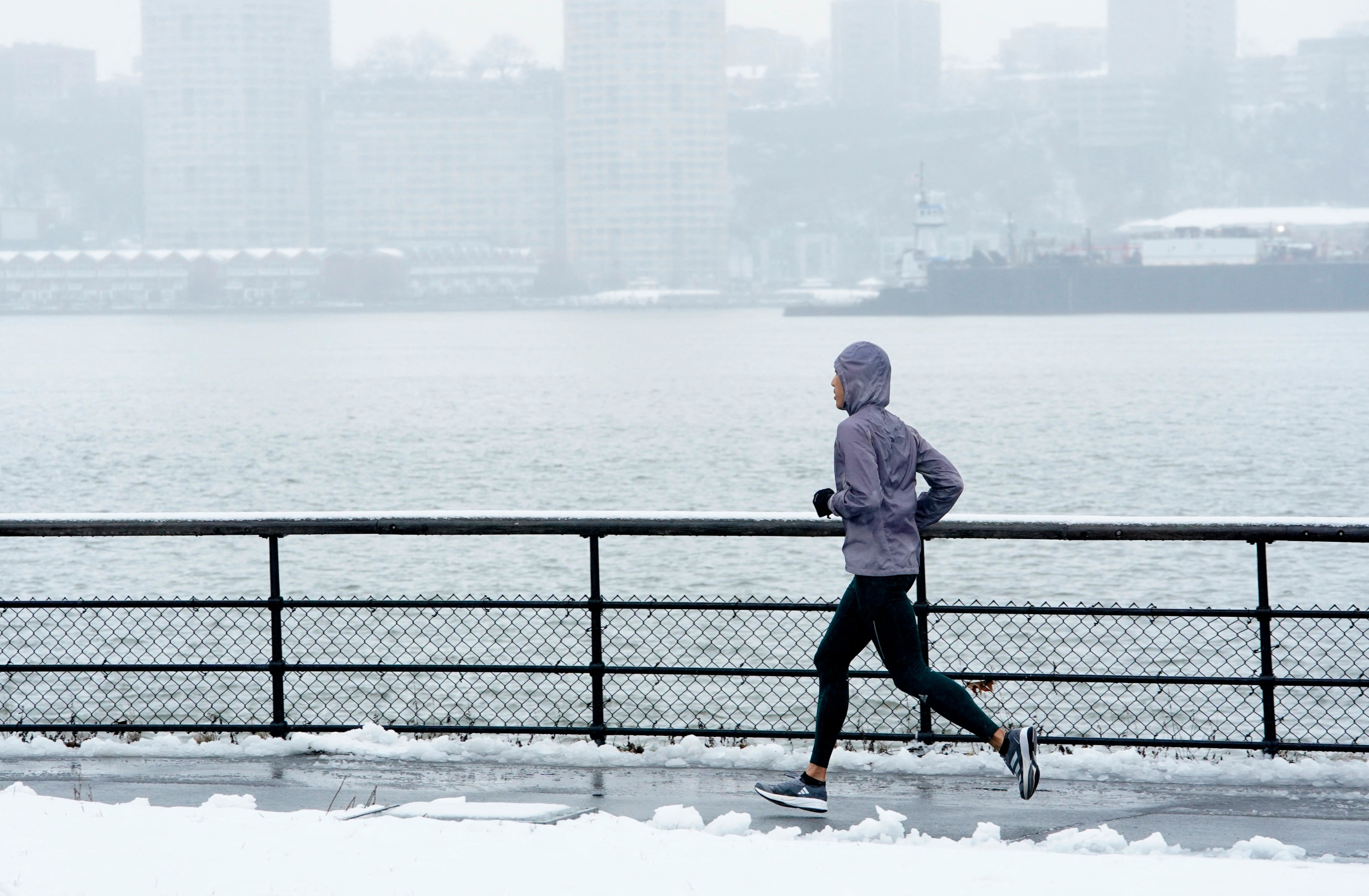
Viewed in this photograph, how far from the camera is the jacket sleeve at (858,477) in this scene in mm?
5477

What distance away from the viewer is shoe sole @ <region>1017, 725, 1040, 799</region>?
5582 millimetres

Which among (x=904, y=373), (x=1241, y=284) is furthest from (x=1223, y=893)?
(x=1241, y=284)

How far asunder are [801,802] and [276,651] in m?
2.52

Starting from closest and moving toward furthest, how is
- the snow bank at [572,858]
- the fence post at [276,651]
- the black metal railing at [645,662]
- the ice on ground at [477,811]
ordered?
the snow bank at [572,858] < the ice on ground at [477,811] < the black metal railing at [645,662] < the fence post at [276,651]

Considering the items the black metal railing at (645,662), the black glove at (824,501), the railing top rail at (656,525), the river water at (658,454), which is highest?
the black glove at (824,501)

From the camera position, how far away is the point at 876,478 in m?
5.50

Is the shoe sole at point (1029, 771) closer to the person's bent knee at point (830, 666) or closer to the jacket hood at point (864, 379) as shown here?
the person's bent knee at point (830, 666)

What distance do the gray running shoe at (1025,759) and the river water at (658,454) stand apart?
8.34 ft

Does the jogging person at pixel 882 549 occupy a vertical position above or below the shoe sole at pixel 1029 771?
above

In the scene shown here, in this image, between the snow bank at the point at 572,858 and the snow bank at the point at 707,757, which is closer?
the snow bank at the point at 572,858

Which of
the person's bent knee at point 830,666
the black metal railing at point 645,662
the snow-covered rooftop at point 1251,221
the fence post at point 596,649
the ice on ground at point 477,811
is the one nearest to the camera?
the ice on ground at point 477,811

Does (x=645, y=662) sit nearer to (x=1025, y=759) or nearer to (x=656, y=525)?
(x=656, y=525)

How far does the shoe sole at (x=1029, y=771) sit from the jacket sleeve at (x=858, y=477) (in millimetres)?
965

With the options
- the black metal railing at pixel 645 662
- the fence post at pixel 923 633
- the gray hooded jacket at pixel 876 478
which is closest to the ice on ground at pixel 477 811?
the black metal railing at pixel 645 662
